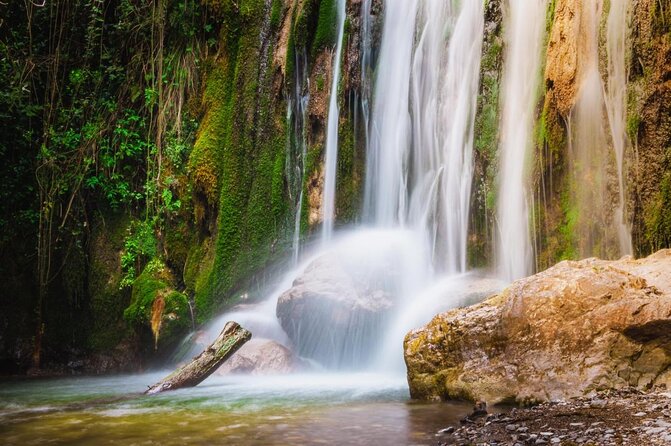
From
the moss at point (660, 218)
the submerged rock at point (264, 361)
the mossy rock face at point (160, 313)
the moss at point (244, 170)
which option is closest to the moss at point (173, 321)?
the mossy rock face at point (160, 313)

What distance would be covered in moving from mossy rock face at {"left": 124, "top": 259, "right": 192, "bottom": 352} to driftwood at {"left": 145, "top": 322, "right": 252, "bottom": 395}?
2.76m

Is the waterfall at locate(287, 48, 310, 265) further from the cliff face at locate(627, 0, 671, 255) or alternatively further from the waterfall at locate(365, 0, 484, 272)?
the cliff face at locate(627, 0, 671, 255)

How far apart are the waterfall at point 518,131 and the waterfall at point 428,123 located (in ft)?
2.12

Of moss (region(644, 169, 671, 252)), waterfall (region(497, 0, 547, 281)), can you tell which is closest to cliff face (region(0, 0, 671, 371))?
waterfall (region(497, 0, 547, 281))

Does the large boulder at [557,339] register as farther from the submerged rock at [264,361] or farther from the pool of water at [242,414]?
the submerged rock at [264,361]

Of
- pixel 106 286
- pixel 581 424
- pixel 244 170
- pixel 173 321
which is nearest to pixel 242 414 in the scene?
pixel 581 424

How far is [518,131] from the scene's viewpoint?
799cm

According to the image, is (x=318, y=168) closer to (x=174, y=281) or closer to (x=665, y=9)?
(x=174, y=281)

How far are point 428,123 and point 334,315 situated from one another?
10.9 feet

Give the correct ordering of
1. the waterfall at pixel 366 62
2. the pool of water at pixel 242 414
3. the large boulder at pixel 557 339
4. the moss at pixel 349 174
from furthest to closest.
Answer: the waterfall at pixel 366 62 < the moss at pixel 349 174 < the large boulder at pixel 557 339 < the pool of water at pixel 242 414

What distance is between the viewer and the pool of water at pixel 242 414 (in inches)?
178

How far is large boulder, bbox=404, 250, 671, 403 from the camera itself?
4727 millimetres

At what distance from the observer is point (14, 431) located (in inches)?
202

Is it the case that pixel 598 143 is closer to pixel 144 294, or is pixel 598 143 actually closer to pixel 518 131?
pixel 518 131
